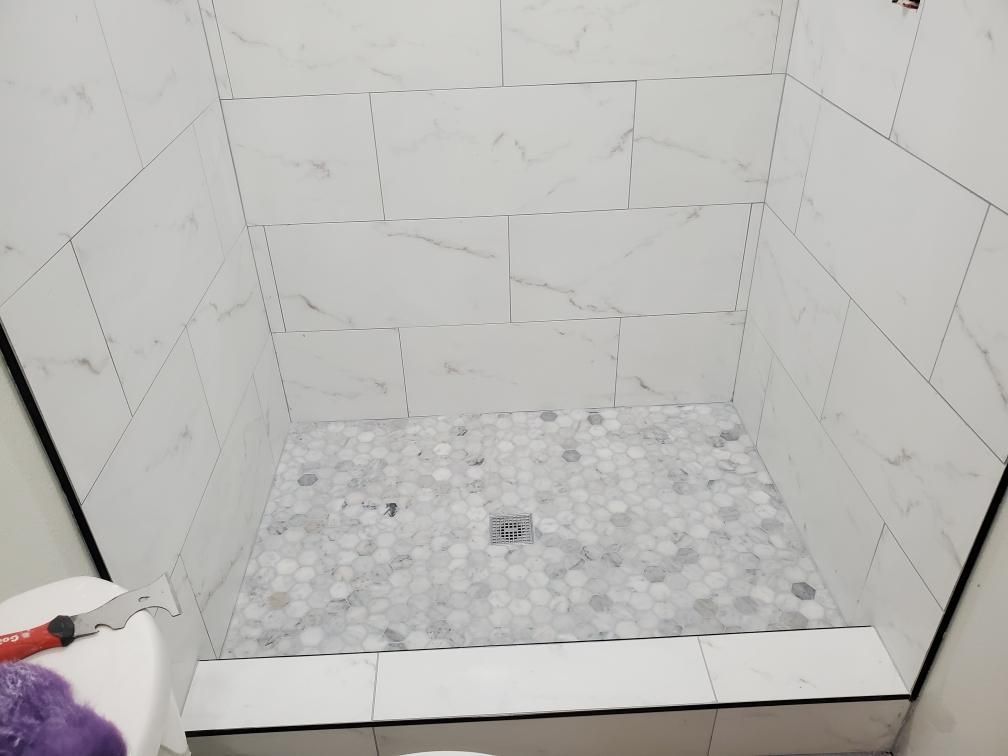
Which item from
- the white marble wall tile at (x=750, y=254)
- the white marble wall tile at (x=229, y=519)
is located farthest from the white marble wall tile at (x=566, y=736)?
the white marble wall tile at (x=750, y=254)

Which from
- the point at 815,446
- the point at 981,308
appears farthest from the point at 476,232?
the point at 981,308

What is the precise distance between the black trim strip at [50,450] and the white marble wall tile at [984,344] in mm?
1375

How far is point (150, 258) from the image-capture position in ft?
4.60

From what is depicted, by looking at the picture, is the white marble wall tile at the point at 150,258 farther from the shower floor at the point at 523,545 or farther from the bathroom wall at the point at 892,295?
the bathroom wall at the point at 892,295

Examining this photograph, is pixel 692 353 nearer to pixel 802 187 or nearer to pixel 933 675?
pixel 802 187

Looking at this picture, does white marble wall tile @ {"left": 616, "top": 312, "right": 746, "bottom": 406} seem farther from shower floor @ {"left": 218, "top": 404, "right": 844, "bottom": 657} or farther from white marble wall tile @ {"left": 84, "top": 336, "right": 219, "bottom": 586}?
white marble wall tile @ {"left": 84, "top": 336, "right": 219, "bottom": 586}

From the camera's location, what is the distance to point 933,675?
1383mm

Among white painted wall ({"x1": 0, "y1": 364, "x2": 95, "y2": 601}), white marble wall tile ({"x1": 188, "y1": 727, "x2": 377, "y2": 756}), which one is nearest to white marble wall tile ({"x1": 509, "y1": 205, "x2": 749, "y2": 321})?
white marble wall tile ({"x1": 188, "y1": 727, "x2": 377, "y2": 756})

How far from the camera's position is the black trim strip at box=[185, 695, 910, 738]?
1.41 meters

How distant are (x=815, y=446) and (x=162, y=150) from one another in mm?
1589

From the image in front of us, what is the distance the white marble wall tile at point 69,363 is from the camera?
1.00 m

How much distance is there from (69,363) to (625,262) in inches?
57.0

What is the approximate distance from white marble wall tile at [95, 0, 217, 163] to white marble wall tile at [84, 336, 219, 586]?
17.1 inches

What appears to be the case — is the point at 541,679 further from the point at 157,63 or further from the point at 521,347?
the point at 157,63
